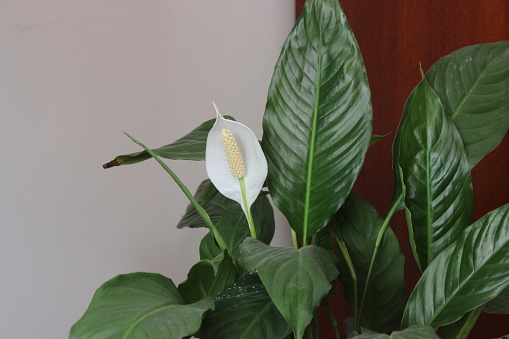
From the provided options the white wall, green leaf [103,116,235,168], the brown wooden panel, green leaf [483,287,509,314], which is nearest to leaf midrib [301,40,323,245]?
green leaf [103,116,235,168]

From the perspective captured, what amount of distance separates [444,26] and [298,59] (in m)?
0.40

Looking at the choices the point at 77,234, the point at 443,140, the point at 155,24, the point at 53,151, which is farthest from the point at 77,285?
the point at 443,140

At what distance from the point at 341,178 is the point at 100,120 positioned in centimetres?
59

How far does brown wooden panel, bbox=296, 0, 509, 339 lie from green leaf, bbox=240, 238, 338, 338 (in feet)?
1.53

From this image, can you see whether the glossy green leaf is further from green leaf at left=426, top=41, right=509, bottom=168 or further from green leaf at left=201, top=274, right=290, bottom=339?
green leaf at left=201, top=274, right=290, bottom=339

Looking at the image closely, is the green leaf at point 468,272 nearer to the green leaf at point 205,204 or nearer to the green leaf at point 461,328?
the green leaf at point 461,328

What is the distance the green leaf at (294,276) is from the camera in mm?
541

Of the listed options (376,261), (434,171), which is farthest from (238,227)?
(434,171)

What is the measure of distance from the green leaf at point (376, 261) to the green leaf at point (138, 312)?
259 millimetres

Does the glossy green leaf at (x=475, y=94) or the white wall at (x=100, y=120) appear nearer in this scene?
the glossy green leaf at (x=475, y=94)

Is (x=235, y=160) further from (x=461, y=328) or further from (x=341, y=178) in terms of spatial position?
(x=461, y=328)

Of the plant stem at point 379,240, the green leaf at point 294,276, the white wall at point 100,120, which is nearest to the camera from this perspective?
the green leaf at point 294,276

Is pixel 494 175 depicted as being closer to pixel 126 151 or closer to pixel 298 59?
pixel 298 59

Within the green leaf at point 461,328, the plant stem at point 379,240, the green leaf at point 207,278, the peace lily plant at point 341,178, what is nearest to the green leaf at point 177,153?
the peace lily plant at point 341,178
